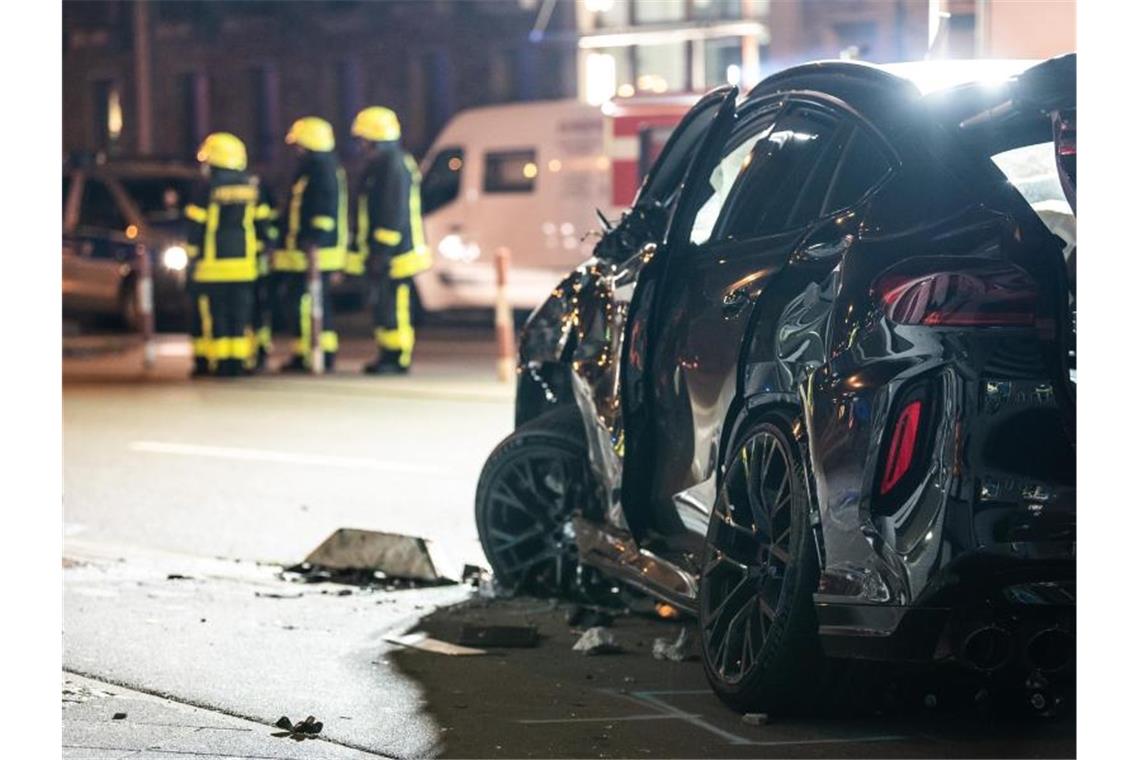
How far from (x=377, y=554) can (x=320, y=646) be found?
1442mm

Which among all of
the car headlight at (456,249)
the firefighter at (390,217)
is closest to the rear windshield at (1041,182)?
the firefighter at (390,217)

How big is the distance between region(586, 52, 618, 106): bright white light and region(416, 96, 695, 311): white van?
87cm

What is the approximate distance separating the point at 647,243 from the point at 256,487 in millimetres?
4998

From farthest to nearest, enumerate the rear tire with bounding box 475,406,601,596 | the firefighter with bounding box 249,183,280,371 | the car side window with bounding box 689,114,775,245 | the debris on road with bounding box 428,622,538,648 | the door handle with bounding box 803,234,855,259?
1. the firefighter with bounding box 249,183,280,371
2. the rear tire with bounding box 475,406,601,596
3. the debris on road with bounding box 428,622,538,648
4. the car side window with bounding box 689,114,775,245
5. the door handle with bounding box 803,234,855,259

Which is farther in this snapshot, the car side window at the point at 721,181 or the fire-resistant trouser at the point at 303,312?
the fire-resistant trouser at the point at 303,312

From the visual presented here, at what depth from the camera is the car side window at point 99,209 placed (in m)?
27.5

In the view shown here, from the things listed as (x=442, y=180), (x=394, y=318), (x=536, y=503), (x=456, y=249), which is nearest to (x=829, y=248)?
(x=536, y=503)

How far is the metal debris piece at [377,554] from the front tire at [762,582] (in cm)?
251

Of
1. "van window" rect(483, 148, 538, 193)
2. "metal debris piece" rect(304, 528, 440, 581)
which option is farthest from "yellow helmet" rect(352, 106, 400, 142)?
"metal debris piece" rect(304, 528, 440, 581)

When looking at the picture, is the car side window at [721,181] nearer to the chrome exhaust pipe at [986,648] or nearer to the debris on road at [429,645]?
the debris on road at [429,645]

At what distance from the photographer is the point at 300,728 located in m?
6.10

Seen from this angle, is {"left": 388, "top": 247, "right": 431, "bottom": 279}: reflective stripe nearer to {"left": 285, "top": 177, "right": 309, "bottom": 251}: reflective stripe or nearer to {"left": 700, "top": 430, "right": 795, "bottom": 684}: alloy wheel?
{"left": 285, "top": 177, "right": 309, "bottom": 251}: reflective stripe

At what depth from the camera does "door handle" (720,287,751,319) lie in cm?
632
